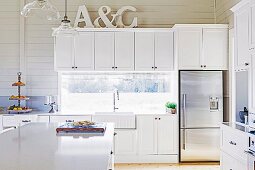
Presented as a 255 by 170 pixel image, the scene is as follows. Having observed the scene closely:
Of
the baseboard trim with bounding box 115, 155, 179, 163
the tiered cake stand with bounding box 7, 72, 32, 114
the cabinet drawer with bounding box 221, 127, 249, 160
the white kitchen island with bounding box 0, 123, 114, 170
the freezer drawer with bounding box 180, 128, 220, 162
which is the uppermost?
the tiered cake stand with bounding box 7, 72, 32, 114

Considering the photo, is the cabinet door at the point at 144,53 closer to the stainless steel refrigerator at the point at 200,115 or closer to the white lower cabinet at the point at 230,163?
the stainless steel refrigerator at the point at 200,115

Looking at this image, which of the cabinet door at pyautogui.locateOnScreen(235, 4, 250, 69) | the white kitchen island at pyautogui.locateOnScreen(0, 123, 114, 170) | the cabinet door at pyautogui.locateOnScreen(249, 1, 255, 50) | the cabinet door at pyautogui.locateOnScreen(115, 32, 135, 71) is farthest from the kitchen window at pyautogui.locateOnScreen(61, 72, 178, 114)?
the white kitchen island at pyautogui.locateOnScreen(0, 123, 114, 170)

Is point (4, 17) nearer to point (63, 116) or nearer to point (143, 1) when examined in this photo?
point (63, 116)

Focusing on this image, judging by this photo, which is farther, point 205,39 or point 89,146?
point 205,39

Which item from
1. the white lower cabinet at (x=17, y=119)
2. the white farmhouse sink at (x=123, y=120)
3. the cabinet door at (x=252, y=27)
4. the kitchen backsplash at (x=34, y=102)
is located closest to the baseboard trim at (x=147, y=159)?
the white farmhouse sink at (x=123, y=120)

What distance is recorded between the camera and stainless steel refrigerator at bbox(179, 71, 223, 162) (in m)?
5.10

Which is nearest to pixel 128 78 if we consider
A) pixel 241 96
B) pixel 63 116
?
pixel 63 116

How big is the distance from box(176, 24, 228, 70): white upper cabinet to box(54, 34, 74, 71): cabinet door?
1.79 meters

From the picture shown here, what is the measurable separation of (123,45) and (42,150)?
3357 mm

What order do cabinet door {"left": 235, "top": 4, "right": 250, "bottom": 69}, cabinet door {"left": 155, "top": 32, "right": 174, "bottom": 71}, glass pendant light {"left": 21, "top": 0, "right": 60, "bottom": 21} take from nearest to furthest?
glass pendant light {"left": 21, "top": 0, "right": 60, "bottom": 21} → cabinet door {"left": 235, "top": 4, "right": 250, "bottom": 69} → cabinet door {"left": 155, "top": 32, "right": 174, "bottom": 71}

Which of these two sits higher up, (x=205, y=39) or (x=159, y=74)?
(x=205, y=39)

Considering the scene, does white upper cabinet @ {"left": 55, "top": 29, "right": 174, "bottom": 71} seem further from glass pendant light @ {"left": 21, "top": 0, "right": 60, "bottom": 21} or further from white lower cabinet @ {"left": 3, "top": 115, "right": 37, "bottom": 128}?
glass pendant light @ {"left": 21, "top": 0, "right": 60, "bottom": 21}

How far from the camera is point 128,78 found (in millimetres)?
5797

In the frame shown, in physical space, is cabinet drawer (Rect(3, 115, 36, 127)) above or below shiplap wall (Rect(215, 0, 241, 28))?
below
